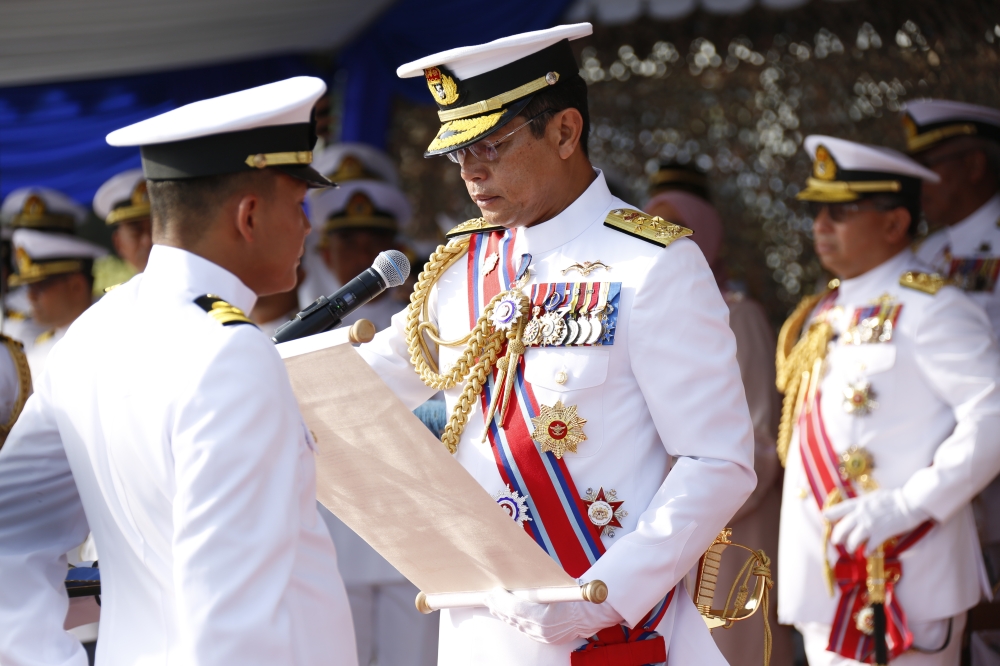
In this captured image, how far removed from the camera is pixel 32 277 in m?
5.28

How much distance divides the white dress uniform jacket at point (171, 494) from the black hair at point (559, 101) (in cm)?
77

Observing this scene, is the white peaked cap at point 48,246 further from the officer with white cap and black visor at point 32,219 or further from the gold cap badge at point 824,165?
the gold cap badge at point 824,165

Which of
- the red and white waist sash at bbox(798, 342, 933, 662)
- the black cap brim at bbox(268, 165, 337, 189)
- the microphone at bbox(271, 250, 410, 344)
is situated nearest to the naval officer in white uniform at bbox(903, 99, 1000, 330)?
the red and white waist sash at bbox(798, 342, 933, 662)

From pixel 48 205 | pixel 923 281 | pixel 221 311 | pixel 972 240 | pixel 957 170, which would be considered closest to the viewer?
pixel 221 311

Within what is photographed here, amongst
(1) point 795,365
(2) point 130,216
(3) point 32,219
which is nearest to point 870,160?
(1) point 795,365

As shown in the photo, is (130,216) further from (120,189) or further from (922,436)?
(922,436)

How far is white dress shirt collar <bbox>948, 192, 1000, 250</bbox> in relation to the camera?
4.56 meters

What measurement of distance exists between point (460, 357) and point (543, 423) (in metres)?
0.25

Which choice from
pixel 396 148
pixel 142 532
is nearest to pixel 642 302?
pixel 142 532

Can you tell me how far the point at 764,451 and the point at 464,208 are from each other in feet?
10.7

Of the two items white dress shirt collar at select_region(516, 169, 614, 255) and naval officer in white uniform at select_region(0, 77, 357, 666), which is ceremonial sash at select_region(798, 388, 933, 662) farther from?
naval officer in white uniform at select_region(0, 77, 357, 666)

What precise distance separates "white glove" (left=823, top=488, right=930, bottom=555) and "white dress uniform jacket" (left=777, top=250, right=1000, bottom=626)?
0.04 meters

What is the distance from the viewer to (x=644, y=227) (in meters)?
2.31

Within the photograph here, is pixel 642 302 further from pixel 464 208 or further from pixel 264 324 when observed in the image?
pixel 464 208
